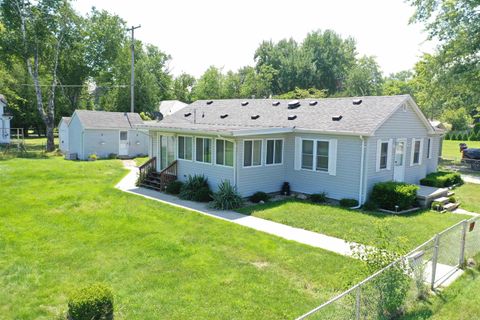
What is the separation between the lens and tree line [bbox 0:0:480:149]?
29.1m

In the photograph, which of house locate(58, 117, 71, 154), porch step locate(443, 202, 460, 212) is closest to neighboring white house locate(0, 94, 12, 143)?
house locate(58, 117, 71, 154)

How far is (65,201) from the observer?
1522 cm

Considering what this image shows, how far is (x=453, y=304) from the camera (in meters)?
7.32

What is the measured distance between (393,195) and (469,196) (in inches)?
225

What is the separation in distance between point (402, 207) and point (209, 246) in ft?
26.7

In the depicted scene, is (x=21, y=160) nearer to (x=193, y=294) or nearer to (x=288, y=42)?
(x=193, y=294)

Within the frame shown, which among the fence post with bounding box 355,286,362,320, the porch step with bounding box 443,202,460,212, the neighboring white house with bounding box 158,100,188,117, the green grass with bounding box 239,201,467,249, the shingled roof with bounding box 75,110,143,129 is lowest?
the green grass with bounding box 239,201,467,249

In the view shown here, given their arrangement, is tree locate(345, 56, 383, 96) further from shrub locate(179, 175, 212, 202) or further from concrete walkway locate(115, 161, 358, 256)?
concrete walkway locate(115, 161, 358, 256)

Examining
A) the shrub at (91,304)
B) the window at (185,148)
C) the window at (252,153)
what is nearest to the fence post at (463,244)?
the shrub at (91,304)

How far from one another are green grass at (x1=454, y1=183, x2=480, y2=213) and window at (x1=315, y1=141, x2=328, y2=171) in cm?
593

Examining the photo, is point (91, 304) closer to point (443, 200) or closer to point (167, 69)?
point (443, 200)

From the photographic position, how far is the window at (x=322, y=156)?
52.8ft

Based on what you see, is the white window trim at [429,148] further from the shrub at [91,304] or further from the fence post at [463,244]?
the shrub at [91,304]

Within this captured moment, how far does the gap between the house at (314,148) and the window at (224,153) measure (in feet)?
0.14
